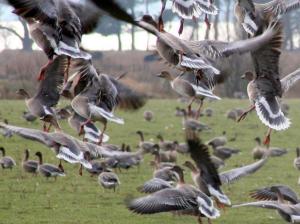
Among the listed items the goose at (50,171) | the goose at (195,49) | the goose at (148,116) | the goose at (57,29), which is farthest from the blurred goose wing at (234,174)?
the goose at (148,116)

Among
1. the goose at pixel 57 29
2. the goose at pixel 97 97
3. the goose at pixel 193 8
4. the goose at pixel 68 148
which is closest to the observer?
the goose at pixel 57 29

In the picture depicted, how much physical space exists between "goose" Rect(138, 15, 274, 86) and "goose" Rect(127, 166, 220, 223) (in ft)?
4.07

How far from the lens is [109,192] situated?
1655 cm

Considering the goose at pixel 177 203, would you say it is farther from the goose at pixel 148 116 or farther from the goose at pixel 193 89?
the goose at pixel 148 116

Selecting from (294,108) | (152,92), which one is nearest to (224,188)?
(294,108)

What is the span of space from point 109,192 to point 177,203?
518 cm

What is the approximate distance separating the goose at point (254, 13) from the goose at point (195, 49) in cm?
39

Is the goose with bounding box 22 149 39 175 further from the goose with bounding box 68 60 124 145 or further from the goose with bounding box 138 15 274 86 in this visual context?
the goose with bounding box 138 15 274 86

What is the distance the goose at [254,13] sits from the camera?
11.7m

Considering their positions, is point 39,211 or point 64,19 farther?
point 39,211

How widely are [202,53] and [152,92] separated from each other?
30.7 meters

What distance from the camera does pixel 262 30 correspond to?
11352mm

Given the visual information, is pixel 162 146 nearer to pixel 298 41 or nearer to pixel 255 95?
pixel 255 95

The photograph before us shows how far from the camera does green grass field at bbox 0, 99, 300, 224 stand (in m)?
14.0
